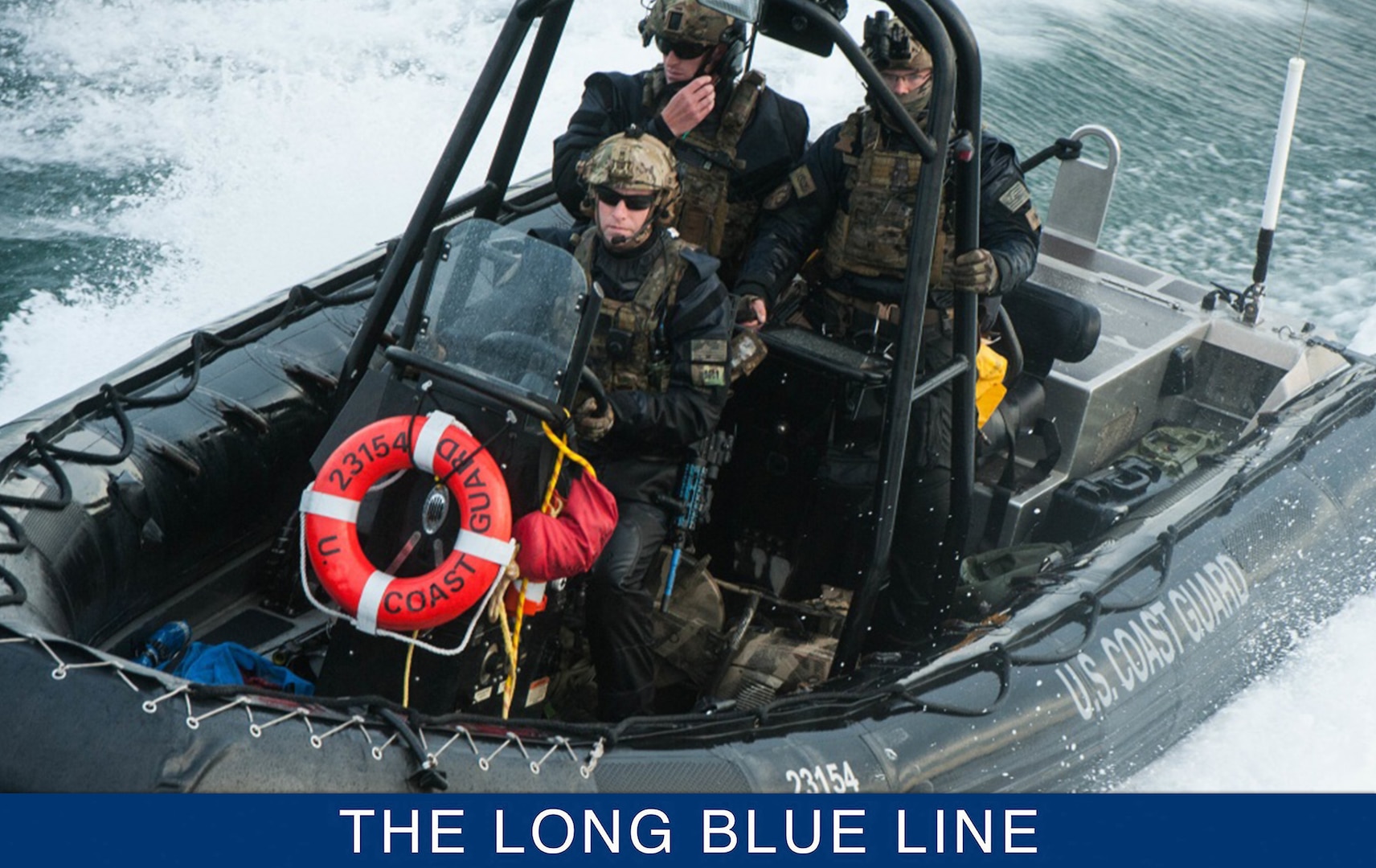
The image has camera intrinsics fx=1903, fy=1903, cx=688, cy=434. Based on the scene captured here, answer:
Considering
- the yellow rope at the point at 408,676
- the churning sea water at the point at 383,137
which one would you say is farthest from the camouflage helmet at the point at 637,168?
the churning sea water at the point at 383,137

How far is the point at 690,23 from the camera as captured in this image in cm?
405

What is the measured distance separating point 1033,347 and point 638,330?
1.32 metres

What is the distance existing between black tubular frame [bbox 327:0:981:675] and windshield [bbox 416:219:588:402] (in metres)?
0.28

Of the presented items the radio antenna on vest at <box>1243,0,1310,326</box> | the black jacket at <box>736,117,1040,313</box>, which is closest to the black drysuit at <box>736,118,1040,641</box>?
the black jacket at <box>736,117,1040,313</box>

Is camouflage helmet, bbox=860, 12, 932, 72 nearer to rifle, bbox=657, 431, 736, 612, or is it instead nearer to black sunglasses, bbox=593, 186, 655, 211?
black sunglasses, bbox=593, 186, 655, 211

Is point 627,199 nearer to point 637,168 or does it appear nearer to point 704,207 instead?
point 637,168

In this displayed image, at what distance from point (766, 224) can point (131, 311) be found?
9.46ft

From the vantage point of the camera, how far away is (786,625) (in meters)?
3.95

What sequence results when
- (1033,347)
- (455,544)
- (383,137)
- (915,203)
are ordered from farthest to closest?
(383,137) → (1033,347) → (915,203) → (455,544)

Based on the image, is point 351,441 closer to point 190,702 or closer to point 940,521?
point 190,702

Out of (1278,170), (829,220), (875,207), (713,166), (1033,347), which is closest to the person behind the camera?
(875,207)

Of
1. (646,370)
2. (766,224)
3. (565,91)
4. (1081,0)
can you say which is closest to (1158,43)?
(1081,0)

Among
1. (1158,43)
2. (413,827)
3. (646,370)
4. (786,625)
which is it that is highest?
(646,370)

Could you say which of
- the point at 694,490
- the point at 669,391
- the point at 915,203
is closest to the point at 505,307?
the point at 669,391
